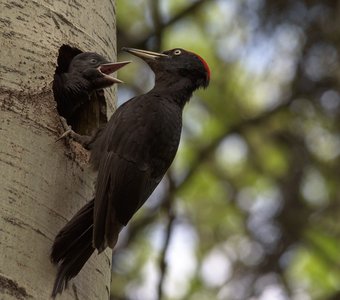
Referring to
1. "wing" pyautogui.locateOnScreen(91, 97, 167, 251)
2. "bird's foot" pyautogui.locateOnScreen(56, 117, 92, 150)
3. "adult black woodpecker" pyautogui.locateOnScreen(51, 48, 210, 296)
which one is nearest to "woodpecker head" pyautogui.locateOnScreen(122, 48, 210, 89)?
"adult black woodpecker" pyautogui.locateOnScreen(51, 48, 210, 296)

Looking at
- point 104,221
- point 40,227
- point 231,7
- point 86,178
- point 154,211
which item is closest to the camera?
point 40,227

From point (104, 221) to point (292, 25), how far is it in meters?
4.33

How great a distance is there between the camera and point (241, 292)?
7281 millimetres

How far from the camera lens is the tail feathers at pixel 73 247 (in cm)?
303

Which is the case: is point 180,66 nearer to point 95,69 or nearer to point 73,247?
point 95,69

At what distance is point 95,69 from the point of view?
421 centimetres

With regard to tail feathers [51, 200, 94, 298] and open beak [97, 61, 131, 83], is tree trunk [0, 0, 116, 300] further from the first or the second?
open beak [97, 61, 131, 83]

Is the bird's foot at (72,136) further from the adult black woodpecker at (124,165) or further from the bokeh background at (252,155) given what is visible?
the bokeh background at (252,155)

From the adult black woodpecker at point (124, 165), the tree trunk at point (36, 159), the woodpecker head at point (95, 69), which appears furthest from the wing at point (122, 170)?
the woodpecker head at point (95, 69)

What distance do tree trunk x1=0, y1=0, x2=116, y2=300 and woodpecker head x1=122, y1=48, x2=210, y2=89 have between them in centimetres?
96

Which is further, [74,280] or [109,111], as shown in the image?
[109,111]

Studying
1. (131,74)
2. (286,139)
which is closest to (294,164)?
(286,139)

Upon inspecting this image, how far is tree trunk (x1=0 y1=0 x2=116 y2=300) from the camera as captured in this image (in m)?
2.94

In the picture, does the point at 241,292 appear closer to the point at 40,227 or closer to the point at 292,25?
the point at 292,25
